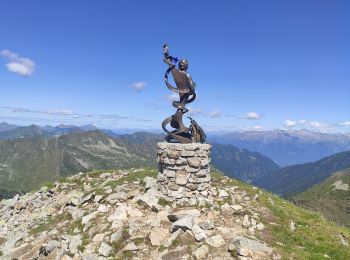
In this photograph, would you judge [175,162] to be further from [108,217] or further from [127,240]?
[127,240]

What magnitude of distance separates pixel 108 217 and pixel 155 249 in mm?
4309

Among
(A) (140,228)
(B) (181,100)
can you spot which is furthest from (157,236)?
(B) (181,100)

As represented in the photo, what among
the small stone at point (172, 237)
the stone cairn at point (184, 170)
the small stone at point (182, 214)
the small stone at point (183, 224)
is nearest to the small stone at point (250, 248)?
the small stone at point (183, 224)

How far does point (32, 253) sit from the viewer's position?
55.7 ft

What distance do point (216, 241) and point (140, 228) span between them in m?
3.69

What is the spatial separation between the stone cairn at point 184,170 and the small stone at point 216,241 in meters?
6.35

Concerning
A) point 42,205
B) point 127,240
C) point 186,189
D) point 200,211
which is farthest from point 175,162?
point 42,205

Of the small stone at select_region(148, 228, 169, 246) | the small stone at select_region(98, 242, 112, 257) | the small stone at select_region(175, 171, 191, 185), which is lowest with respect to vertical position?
the small stone at select_region(98, 242, 112, 257)

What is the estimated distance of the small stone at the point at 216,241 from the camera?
585 inches

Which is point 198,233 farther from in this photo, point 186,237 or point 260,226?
point 260,226

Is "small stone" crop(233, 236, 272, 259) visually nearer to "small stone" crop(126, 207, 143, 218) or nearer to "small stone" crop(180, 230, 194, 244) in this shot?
"small stone" crop(180, 230, 194, 244)

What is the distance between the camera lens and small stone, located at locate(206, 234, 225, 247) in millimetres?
14867

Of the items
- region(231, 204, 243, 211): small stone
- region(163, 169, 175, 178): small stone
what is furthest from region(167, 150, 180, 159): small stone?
region(231, 204, 243, 211): small stone

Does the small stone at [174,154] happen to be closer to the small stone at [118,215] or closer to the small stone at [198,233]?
the small stone at [118,215]
